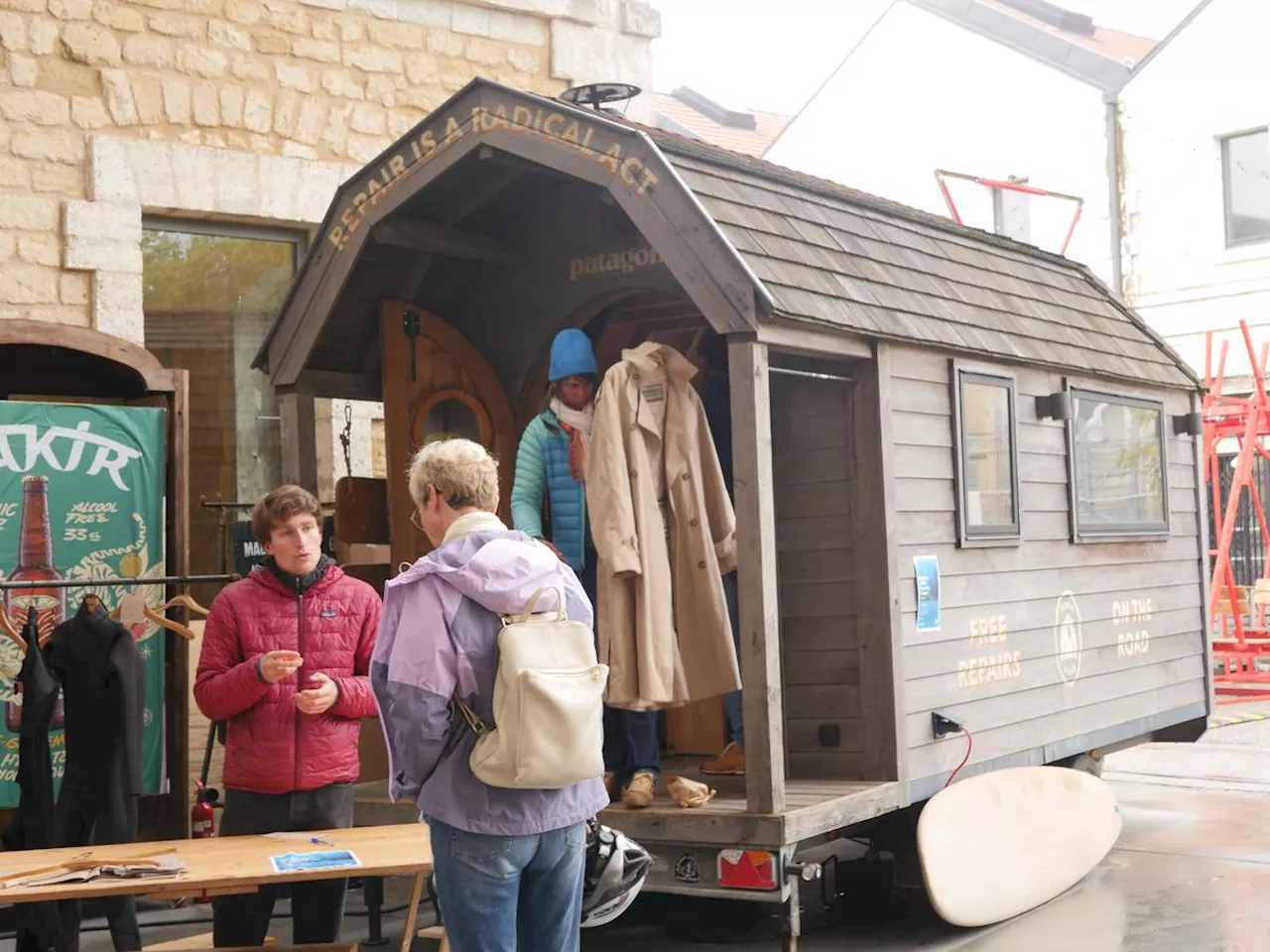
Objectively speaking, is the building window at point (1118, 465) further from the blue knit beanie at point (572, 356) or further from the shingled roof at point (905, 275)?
the blue knit beanie at point (572, 356)

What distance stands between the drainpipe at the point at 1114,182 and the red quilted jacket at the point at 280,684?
57.5 feet

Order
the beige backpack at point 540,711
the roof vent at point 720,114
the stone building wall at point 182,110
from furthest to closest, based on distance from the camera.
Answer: the roof vent at point 720,114 → the stone building wall at point 182,110 → the beige backpack at point 540,711

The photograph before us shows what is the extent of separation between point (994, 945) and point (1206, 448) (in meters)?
11.4

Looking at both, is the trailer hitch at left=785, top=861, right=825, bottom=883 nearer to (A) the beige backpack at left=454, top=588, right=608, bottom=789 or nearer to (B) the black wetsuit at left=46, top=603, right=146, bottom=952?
(A) the beige backpack at left=454, top=588, right=608, bottom=789

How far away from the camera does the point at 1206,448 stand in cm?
1648

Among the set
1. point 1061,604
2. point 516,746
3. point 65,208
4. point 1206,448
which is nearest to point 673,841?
point 516,746

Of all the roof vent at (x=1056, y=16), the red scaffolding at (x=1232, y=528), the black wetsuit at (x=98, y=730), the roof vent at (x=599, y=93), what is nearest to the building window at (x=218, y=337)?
the roof vent at (x=599, y=93)

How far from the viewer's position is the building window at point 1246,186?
20.0 meters

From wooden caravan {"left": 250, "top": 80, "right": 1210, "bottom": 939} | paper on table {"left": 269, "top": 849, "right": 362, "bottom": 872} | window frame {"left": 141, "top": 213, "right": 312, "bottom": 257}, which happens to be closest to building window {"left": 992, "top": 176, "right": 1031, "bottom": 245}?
wooden caravan {"left": 250, "top": 80, "right": 1210, "bottom": 939}

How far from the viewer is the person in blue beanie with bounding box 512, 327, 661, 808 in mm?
6578

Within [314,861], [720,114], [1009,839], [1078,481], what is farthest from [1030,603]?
[720,114]

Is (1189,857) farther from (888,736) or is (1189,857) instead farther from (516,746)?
(516,746)

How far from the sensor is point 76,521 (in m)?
6.72

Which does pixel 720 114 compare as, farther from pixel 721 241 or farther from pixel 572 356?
pixel 721 241
